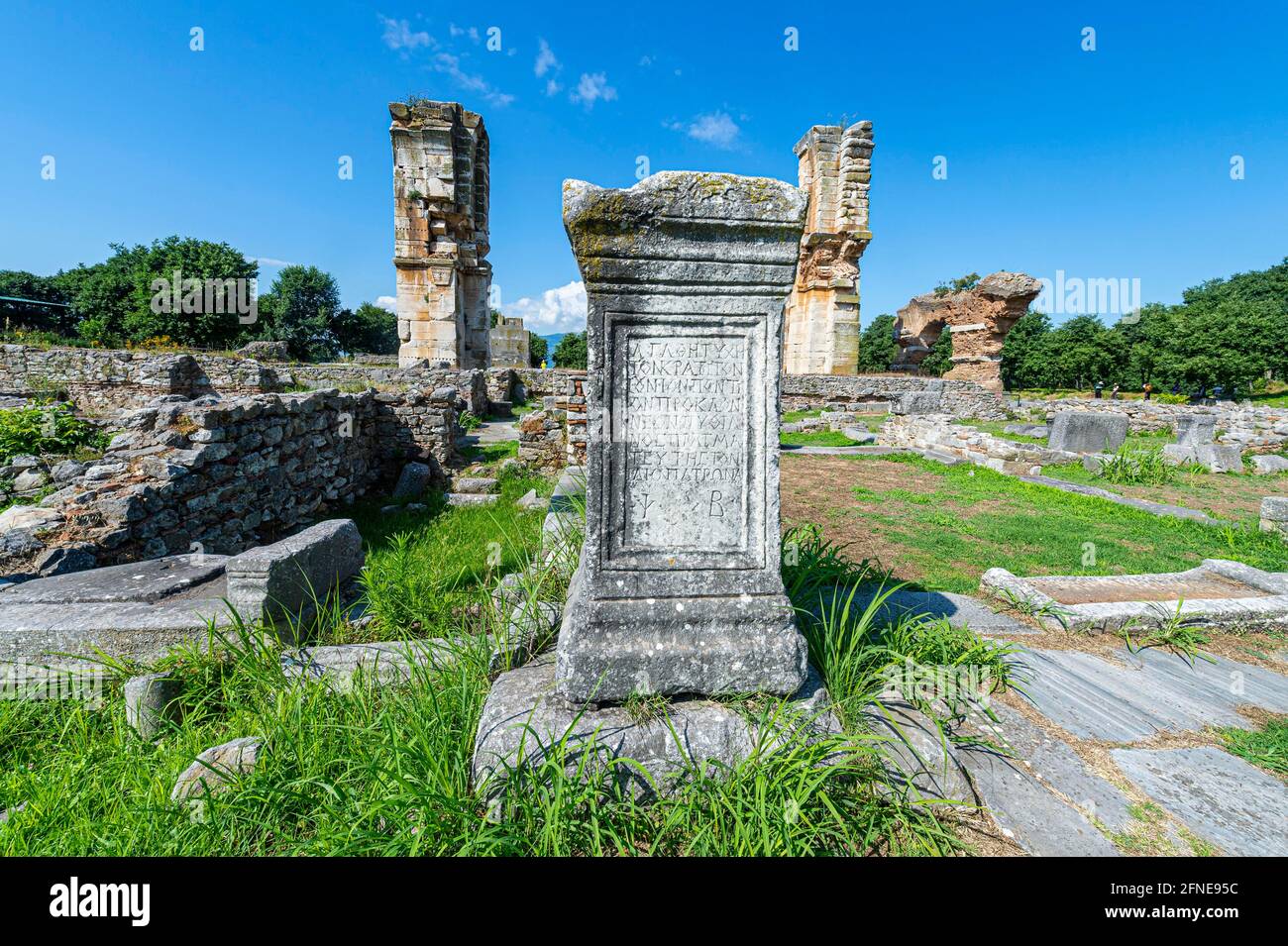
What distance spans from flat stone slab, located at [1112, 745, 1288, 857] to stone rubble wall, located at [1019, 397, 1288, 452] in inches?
547

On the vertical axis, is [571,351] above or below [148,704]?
above

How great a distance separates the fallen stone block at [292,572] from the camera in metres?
2.87

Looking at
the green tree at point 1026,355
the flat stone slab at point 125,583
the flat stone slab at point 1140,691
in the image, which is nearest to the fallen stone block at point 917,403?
the flat stone slab at point 1140,691

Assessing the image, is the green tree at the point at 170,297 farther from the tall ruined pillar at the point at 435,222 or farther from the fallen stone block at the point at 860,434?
the fallen stone block at the point at 860,434

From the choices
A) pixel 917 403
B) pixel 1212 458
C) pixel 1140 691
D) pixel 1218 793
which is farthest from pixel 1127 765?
pixel 917 403

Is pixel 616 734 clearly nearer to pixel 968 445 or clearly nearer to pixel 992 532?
A: pixel 992 532

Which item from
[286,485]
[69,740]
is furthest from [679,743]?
[286,485]

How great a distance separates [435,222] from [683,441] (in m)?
15.9

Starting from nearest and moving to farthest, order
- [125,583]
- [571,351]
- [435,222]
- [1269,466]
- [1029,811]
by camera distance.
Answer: [1029,811] → [125,583] → [1269,466] → [435,222] → [571,351]

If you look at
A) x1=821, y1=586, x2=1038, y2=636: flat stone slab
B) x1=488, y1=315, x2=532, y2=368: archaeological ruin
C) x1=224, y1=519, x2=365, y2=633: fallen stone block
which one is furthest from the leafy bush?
x1=488, y1=315, x2=532, y2=368: archaeological ruin

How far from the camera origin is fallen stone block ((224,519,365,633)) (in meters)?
2.87

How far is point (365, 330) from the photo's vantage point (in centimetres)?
4491

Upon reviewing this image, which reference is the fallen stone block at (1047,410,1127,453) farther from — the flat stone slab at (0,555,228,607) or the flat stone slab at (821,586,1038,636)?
the flat stone slab at (0,555,228,607)

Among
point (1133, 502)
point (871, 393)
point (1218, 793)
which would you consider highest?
point (871, 393)
